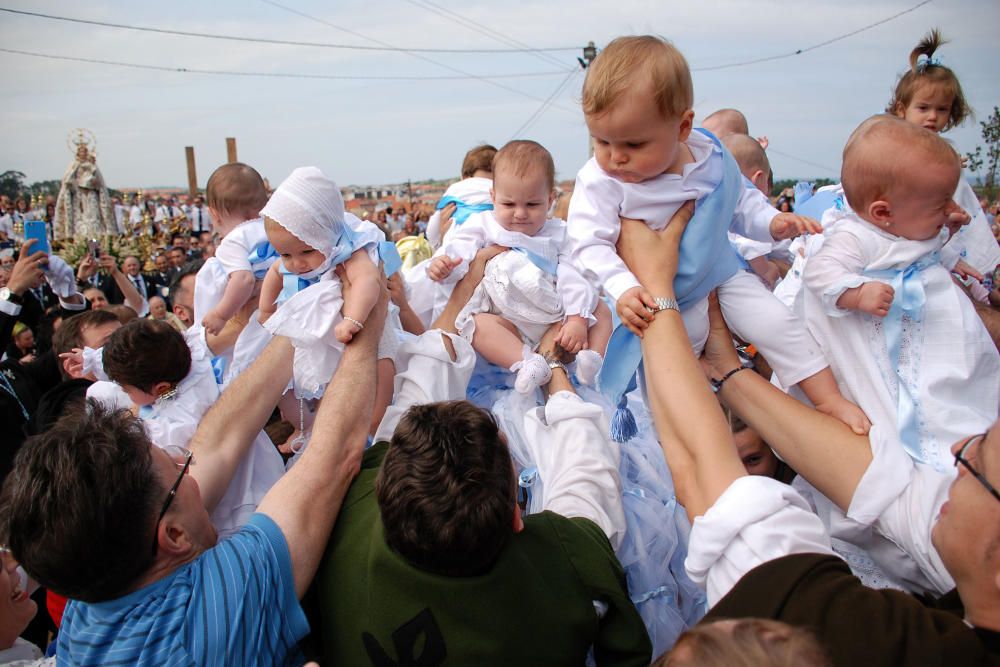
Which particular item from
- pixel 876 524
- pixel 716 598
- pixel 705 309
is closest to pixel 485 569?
pixel 716 598

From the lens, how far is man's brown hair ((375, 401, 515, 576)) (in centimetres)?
167

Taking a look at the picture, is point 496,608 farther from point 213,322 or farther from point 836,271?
point 213,322

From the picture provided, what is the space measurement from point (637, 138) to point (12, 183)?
3603 centimetres

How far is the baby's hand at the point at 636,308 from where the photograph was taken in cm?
212

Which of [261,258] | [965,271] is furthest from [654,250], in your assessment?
Answer: [261,258]

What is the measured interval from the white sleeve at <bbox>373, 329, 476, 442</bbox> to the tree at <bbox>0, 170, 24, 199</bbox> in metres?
32.7

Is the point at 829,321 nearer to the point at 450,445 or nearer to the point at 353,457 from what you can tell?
the point at 450,445

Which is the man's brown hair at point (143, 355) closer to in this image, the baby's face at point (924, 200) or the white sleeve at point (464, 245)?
the white sleeve at point (464, 245)

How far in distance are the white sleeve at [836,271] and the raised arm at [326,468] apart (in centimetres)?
162

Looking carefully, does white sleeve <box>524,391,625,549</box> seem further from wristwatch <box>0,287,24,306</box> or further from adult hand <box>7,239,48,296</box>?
adult hand <box>7,239,48,296</box>

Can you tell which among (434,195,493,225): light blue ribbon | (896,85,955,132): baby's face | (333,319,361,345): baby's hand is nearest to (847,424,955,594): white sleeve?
(333,319,361,345): baby's hand

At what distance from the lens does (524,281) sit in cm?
331

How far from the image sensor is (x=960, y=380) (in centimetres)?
201

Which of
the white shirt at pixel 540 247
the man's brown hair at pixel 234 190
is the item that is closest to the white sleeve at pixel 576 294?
the white shirt at pixel 540 247
